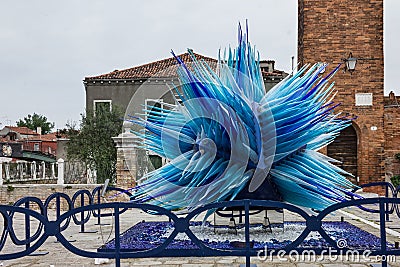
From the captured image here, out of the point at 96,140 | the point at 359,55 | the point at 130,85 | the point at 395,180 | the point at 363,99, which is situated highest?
the point at 130,85

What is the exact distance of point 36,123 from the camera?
72500mm

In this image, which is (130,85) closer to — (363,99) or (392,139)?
(363,99)

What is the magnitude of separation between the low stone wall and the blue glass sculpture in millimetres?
10227

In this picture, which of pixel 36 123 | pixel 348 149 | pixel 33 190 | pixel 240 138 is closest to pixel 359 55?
pixel 348 149

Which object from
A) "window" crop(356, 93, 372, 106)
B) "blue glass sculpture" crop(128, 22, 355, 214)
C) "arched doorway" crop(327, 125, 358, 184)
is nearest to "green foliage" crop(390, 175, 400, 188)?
"arched doorway" crop(327, 125, 358, 184)

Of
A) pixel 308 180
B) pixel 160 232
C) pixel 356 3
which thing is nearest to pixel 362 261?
pixel 308 180

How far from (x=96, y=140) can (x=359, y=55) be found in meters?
10.7

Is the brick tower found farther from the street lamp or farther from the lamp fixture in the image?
the street lamp

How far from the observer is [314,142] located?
204 inches

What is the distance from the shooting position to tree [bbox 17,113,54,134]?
71.9m

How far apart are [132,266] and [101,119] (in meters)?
16.1

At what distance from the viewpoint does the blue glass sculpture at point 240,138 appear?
464 cm

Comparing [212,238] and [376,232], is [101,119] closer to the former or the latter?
[376,232]

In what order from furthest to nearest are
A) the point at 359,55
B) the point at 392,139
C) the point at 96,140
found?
the point at 96,140 < the point at 392,139 < the point at 359,55
